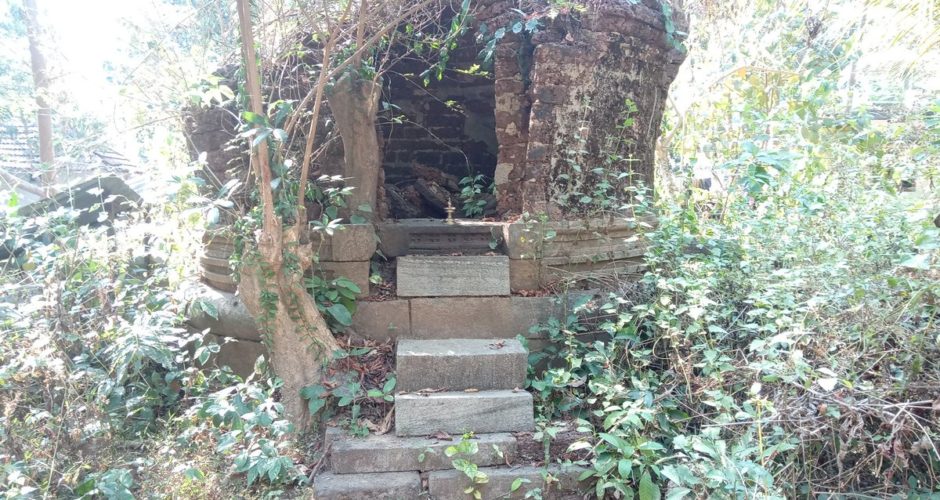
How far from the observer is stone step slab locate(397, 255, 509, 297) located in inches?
160

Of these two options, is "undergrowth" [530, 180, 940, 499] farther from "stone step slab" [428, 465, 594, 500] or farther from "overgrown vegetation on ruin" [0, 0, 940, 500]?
"stone step slab" [428, 465, 594, 500]

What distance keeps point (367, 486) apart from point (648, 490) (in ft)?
4.52

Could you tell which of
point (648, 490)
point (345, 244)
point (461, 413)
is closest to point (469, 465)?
point (461, 413)

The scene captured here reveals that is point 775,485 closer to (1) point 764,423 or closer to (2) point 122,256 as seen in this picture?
(1) point 764,423

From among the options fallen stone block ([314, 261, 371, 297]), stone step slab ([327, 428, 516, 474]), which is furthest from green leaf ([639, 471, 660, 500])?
fallen stone block ([314, 261, 371, 297])

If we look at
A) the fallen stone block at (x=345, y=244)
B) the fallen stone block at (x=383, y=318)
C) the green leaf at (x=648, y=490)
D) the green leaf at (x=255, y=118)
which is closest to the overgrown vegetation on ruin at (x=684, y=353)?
→ the green leaf at (x=648, y=490)

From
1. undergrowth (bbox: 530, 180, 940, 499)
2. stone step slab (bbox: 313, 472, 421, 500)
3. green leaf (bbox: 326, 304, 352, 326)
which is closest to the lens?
undergrowth (bbox: 530, 180, 940, 499)

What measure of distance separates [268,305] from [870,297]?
3.15m

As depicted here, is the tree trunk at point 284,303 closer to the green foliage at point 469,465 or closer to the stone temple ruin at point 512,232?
the stone temple ruin at point 512,232

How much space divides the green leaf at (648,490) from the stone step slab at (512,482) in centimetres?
32

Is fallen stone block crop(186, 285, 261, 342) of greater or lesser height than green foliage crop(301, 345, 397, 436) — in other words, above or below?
above

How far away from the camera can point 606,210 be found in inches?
174

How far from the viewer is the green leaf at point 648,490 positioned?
286cm

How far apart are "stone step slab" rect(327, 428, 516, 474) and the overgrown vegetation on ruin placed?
0.52 feet
